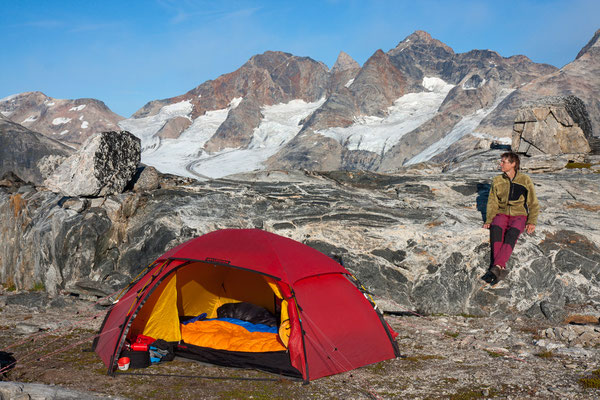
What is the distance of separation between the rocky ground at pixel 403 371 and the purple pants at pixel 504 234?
1.28 meters

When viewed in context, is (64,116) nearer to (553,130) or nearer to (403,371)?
(553,130)

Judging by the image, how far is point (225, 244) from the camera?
742 cm

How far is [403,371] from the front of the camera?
6363mm

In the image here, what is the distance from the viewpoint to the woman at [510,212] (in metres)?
8.98

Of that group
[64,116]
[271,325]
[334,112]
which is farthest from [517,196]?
[64,116]

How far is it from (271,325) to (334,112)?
91.3 meters

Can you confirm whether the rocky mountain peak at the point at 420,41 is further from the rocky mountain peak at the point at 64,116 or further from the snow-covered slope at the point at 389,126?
the rocky mountain peak at the point at 64,116

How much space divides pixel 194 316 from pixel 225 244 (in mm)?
2608

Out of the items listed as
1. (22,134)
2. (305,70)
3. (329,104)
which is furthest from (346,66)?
(22,134)

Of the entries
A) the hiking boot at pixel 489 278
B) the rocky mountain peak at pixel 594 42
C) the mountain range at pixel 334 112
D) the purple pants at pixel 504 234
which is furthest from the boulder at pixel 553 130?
the rocky mountain peak at pixel 594 42

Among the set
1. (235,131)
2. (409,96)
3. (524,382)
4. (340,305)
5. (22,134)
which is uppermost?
(409,96)

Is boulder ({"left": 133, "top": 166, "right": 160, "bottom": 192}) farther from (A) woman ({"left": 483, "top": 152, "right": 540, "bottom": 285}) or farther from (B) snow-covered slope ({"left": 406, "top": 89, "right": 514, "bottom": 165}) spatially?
(B) snow-covered slope ({"left": 406, "top": 89, "right": 514, "bottom": 165})

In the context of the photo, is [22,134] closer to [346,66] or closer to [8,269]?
[8,269]

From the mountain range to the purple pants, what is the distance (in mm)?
20074
